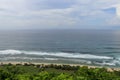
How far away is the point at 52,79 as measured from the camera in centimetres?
1916

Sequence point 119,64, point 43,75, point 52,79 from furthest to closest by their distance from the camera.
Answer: point 119,64 < point 43,75 < point 52,79

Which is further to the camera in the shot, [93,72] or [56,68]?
[56,68]

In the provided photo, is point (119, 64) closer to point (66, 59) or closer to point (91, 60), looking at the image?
point (91, 60)

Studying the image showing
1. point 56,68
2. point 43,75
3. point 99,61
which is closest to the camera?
point 43,75

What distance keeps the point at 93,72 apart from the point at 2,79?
33.3ft

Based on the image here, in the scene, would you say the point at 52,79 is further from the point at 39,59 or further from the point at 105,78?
the point at 39,59

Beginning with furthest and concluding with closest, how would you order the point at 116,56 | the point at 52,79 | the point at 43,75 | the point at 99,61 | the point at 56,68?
the point at 116,56, the point at 99,61, the point at 56,68, the point at 43,75, the point at 52,79

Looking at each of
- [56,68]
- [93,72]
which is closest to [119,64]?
[56,68]

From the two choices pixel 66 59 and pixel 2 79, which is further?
pixel 66 59

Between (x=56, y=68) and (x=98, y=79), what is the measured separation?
25.3 m

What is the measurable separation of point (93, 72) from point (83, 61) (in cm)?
3687

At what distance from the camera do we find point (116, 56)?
6662 cm

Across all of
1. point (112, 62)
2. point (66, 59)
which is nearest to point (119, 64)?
point (112, 62)

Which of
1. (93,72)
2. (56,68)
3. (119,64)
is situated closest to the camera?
(93,72)
